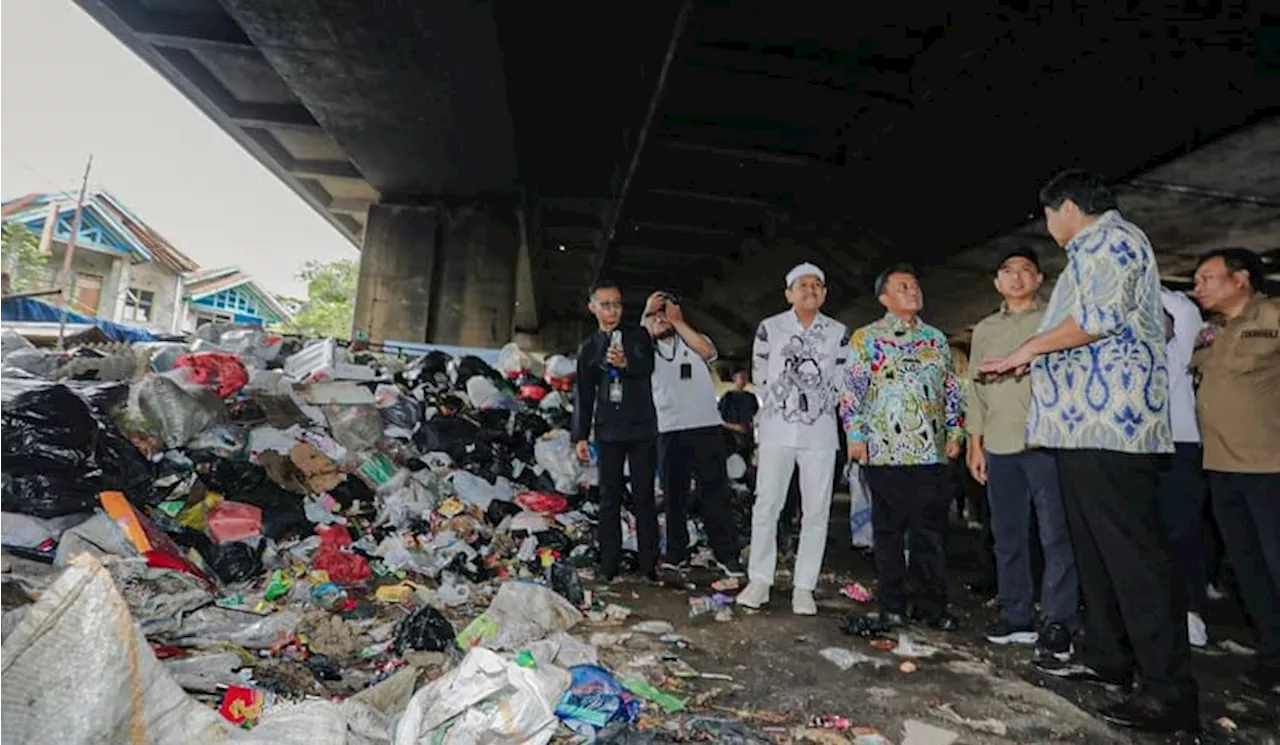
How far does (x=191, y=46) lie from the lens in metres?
6.84

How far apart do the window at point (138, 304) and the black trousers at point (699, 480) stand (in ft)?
68.5

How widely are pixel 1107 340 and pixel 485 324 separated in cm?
883

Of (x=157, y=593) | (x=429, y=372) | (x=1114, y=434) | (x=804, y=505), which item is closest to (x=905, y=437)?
(x=804, y=505)

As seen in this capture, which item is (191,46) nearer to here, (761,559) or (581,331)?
(761,559)

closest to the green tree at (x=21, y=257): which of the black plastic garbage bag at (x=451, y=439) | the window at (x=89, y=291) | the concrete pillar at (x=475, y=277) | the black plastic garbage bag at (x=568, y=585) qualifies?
the window at (x=89, y=291)

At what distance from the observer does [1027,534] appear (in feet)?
10.5

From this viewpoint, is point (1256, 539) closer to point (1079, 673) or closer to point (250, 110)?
point (1079, 673)

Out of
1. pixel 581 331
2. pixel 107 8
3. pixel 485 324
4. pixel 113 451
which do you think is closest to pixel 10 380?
pixel 113 451

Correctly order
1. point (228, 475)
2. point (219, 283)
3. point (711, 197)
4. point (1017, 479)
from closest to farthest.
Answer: point (1017, 479) < point (228, 475) < point (711, 197) < point (219, 283)

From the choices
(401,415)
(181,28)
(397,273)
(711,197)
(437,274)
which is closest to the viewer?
(401,415)

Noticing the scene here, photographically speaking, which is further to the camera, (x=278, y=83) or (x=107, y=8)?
(x=278, y=83)

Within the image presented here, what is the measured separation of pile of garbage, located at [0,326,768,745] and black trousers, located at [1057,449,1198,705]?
1.42 meters

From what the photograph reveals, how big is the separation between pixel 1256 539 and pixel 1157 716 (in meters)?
1.53

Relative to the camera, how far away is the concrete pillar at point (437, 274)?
9883 mm
